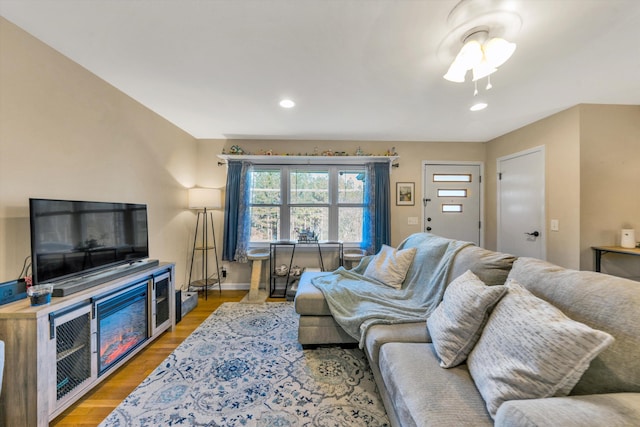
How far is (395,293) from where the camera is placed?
213 cm

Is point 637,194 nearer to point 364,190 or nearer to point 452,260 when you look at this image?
Answer: point 452,260

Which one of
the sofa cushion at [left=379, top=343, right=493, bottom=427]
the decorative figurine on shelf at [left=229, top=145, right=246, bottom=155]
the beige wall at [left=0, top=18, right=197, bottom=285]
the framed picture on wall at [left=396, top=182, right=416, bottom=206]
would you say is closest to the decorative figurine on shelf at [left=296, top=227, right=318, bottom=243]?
the framed picture on wall at [left=396, top=182, right=416, bottom=206]

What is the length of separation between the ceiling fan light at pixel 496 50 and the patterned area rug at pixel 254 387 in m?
2.28

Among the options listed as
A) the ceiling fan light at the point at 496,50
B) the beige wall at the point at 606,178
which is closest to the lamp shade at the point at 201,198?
the ceiling fan light at the point at 496,50

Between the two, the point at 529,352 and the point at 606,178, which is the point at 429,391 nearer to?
the point at 529,352

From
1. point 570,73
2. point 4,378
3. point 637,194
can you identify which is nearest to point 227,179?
point 4,378

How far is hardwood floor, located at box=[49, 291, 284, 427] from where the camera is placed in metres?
1.45

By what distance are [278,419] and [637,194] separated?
4024mm

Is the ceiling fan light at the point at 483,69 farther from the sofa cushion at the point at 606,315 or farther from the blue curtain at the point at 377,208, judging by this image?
the blue curtain at the point at 377,208

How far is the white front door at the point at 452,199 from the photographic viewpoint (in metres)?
3.88

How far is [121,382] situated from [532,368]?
248 cm

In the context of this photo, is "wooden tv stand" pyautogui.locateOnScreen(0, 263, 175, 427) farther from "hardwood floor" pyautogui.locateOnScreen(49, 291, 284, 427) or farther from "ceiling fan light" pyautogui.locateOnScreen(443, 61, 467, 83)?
"ceiling fan light" pyautogui.locateOnScreen(443, 61, 467, 83)

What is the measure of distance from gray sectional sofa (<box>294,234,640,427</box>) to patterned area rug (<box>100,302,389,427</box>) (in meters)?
0.34

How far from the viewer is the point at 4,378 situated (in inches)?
49.7
